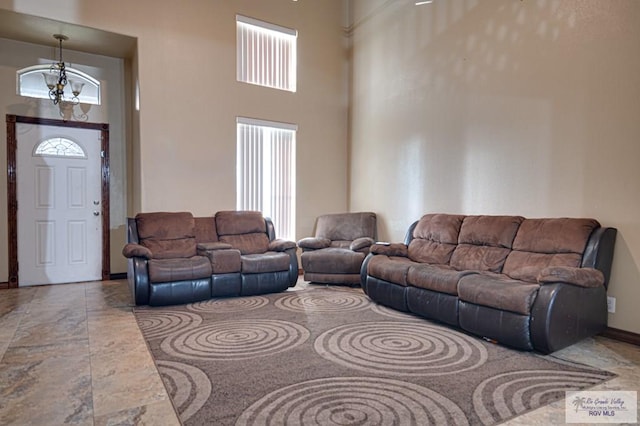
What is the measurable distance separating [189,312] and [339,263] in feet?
6.36

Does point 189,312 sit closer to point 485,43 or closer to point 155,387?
point 155,387

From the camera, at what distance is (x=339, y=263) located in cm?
494

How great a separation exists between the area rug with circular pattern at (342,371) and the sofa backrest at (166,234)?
95cm

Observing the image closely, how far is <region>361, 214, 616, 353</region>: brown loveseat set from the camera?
2.68 meters

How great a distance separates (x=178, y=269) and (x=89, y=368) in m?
1.64

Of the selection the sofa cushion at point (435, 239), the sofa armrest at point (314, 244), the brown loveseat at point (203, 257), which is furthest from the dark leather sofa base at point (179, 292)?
the sofa cushion at point (435, 239)

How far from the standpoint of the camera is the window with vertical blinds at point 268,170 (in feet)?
18.0

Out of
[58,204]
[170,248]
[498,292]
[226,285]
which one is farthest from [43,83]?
[498,292]

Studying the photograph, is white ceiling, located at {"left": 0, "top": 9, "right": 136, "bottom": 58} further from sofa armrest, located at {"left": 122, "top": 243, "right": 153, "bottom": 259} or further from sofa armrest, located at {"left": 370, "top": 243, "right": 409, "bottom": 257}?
sofa armrest, located at {"left": 370, "top": 243, "right": 409, "bottom": 257}

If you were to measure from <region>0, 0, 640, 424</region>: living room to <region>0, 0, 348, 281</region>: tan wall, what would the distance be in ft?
0.06

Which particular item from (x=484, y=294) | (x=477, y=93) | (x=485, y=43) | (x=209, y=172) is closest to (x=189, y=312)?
(x=209, y=172)

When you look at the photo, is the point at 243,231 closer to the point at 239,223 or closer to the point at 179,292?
the point at 239,223

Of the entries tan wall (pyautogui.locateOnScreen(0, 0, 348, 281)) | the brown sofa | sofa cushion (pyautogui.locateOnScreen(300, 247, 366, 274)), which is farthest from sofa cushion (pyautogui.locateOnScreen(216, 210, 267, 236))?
sofa cushion (pyautogui.locateOnScreen(300, 247, 366, 274))

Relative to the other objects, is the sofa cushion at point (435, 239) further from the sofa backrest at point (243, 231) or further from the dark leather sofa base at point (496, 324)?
the sofa backrest at point (243, 231)
